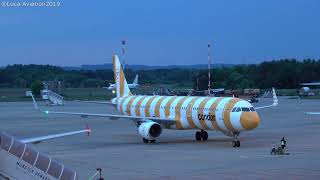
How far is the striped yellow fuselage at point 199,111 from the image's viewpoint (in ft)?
115

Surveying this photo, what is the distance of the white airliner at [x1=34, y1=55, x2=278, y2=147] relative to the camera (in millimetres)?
35031

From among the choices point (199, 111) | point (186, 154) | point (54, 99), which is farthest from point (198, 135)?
point (54, 99)

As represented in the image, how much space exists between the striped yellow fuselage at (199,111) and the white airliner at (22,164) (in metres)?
21.2

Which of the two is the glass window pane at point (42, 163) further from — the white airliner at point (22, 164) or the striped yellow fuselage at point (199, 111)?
the striped yellow fuselage at point (199, 111)

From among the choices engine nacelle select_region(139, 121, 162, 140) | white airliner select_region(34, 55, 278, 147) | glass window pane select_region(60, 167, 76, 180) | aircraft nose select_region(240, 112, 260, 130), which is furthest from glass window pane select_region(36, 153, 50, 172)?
engine nacelle select_region(139, 121, 162, 140)

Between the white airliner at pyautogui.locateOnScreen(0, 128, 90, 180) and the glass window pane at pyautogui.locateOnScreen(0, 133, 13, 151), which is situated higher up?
the glass window pane at pyautogui.locateOnScreen(0, 133, 13, 151)

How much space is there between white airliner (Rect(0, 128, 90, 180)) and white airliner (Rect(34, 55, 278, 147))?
19.9 metres

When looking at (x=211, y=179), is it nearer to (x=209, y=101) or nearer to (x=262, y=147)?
(x=262, y=147)

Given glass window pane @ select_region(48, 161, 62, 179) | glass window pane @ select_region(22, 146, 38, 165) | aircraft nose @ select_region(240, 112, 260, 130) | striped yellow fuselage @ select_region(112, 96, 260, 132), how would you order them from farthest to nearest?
striped yellow fuselage @ select_region(112, 96, 260, 132), aircraft nose @ select_region(240, 112, 260, 130), glass window pane @ select_region(48, 161, 62, 179), glass window pane @ select_region(22, 146, 38, 165)

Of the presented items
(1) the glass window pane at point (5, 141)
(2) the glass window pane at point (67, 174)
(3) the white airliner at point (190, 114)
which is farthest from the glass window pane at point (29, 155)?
(3) the white airliner at point (190, 114)

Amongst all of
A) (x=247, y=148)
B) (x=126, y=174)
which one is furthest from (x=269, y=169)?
(x=247, y=148)

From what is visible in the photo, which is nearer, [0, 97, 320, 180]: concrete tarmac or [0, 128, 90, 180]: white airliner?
[0, 128, 90, 180]: white airliner

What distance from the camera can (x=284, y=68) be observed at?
497 feet

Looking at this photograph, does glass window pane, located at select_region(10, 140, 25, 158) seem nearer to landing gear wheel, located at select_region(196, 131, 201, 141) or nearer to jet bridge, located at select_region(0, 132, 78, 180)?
jet bridge, located at select_region(0, 132, 78, 180)
